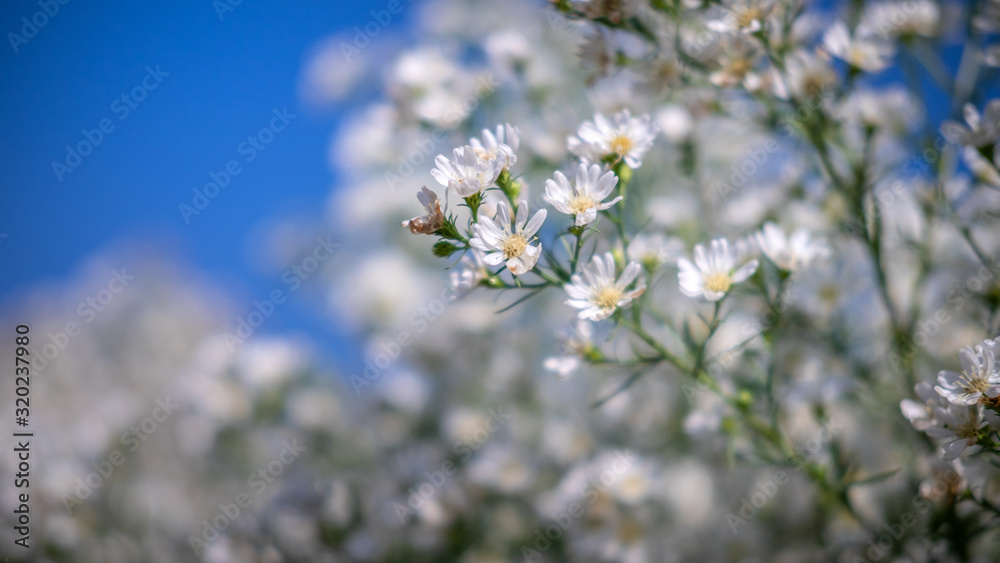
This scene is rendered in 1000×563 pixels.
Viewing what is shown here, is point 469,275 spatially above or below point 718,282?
above

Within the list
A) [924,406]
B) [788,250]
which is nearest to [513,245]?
[788,250]

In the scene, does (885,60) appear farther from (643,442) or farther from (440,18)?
(440,18)

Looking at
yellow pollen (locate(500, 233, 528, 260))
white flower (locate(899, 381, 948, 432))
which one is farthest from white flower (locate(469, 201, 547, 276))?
white flower (locate(899, 381, 948, 432))

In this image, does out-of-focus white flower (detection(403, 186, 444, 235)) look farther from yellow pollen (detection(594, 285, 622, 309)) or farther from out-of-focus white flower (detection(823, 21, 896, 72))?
out-of-focus white flower (detection(823, 21, 896, 72))

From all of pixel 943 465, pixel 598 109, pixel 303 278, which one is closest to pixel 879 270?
pixel 943 465

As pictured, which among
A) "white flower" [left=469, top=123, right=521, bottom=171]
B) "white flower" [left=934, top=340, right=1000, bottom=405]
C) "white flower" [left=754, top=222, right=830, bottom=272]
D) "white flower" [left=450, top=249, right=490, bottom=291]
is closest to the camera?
"white flower" [left=934, top=340, right=1000, bottom=405]

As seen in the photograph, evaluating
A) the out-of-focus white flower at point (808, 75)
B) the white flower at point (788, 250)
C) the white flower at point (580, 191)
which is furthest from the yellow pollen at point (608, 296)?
the out-of-focus white flower at point (808, 75)

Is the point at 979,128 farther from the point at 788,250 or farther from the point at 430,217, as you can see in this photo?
the point at 430,217

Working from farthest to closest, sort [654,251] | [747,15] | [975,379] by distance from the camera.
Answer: [654,251] → [747,15] → [975,379]
